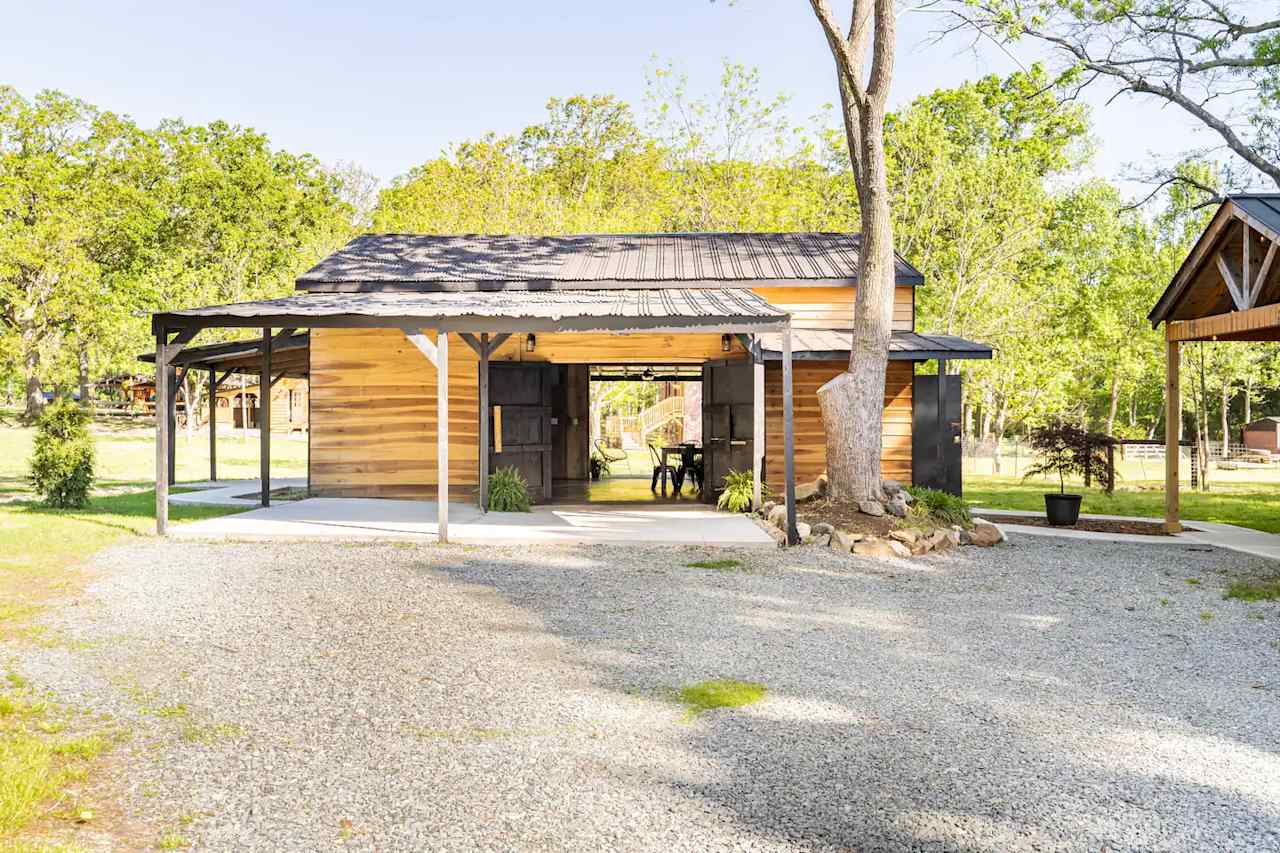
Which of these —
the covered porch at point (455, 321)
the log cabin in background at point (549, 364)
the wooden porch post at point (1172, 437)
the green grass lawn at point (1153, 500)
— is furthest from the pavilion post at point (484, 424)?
the wooden porch post at point (1172, 437)

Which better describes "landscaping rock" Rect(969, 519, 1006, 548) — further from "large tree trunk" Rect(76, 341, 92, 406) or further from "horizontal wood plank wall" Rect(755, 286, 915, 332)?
"large tree trunk" Rect(76, 341, 92, 406)

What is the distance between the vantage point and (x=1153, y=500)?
583 inches

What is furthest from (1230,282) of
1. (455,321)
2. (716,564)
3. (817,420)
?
(455,321)

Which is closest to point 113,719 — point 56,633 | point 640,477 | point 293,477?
point 56,633

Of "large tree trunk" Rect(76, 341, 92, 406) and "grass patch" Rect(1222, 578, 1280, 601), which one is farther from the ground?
"large tree trunk" Rect(76, 341, 92, 406)

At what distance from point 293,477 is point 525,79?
2072cm

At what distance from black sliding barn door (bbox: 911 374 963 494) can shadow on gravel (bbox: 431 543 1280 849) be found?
4366 mm

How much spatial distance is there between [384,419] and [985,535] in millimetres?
7875

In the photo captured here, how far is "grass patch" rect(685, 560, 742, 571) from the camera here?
786 centimetres

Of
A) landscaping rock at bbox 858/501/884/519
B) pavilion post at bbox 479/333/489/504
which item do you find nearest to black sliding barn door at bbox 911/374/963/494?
landscaping rock at bbox 858/501/884/519

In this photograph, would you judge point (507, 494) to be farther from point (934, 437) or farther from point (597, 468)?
point (597, 468)

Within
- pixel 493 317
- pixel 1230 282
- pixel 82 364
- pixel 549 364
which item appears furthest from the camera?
pixel 82 364

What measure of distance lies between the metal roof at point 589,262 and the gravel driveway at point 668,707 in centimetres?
588

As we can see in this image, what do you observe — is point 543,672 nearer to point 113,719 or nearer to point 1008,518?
point 113,719
